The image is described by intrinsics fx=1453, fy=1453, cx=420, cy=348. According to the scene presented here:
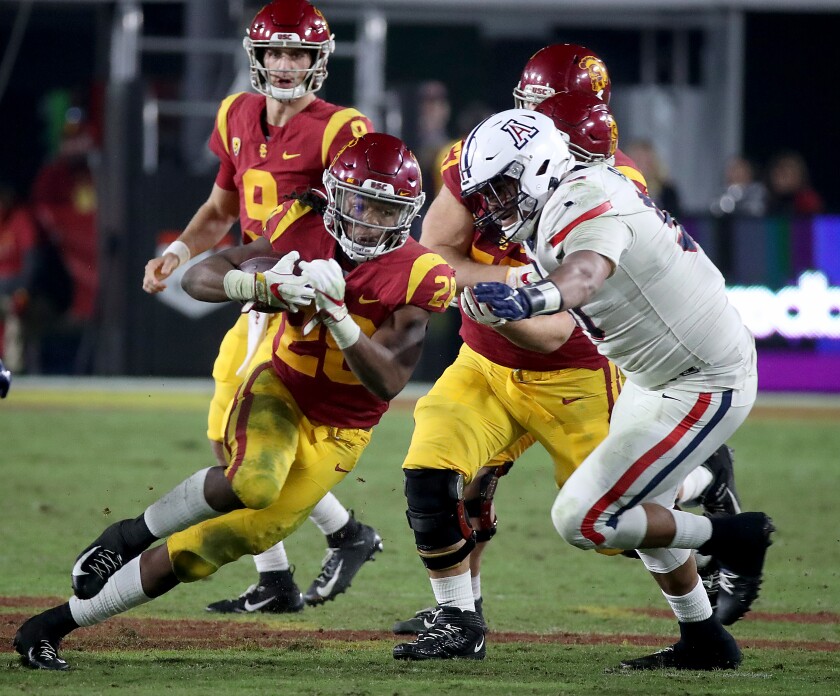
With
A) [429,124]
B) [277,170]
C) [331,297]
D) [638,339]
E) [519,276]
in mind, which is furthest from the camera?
[429,124]

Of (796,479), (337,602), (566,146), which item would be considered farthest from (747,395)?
(796,479)

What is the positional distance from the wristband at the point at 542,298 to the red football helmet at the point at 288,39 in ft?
6.78

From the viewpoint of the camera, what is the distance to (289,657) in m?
4.59

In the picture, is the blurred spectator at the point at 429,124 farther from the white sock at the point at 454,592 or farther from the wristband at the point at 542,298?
the wristband at the point at 542,298

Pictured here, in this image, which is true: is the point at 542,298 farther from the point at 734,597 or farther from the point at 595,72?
the point at 734,597

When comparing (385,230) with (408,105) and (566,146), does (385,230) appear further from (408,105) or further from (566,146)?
(408,105)

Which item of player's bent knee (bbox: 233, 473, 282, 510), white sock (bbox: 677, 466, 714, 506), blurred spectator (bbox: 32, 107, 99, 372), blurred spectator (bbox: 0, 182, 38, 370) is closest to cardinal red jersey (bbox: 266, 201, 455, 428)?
player's bent knee (bbox: 233, 473, 282, 510)

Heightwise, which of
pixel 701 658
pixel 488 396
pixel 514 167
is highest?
pixel 514 167

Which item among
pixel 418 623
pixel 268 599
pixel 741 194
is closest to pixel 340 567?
pixel 268 599

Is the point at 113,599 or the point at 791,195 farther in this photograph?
the point at 791,195

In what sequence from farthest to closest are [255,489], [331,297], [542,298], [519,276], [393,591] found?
[393,591], [519,276], [255,489], [331,297], [542,298]

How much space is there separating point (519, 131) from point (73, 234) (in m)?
8.71

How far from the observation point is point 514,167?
4273 millimetres

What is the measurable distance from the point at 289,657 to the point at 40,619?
78 centimetres
